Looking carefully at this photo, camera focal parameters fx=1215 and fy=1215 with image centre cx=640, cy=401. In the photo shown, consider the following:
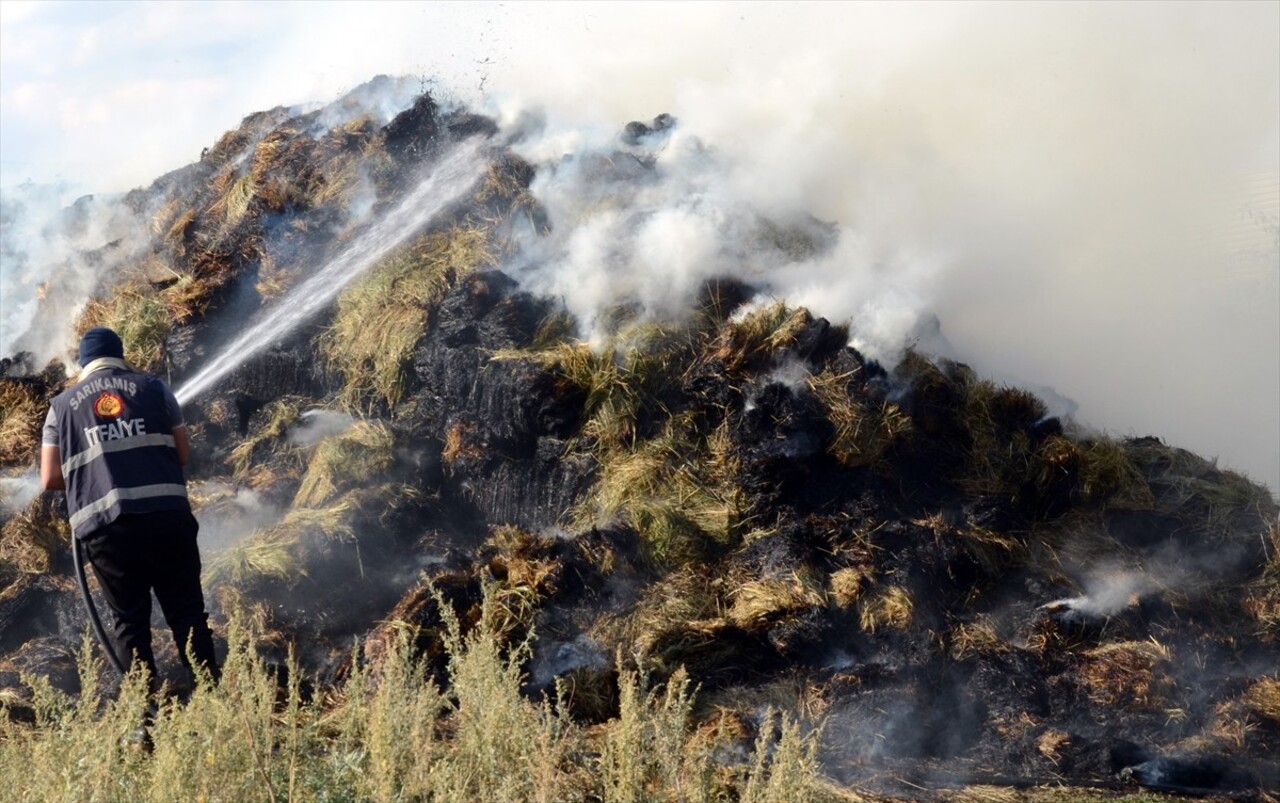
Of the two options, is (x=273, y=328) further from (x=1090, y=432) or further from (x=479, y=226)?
(x=1090, y=432)

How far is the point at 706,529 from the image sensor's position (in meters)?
7.96

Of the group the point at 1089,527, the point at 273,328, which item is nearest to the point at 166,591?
the point at 273,328

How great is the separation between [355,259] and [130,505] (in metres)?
4.24

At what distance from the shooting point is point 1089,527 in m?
8.39

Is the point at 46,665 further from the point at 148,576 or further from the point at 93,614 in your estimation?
the point at 148,576

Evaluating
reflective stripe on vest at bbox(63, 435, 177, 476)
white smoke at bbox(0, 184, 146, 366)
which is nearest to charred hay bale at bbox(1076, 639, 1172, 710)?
reflective stripe on vest at bbox(63, 435, 177, 476)

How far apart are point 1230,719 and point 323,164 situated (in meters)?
8.56

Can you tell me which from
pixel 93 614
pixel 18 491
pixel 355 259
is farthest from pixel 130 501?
pixel 355 259

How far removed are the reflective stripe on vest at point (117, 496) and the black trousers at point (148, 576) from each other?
10cm

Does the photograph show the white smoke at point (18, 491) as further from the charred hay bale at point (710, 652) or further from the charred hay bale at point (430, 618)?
the charred hay bale at point (710, 652)

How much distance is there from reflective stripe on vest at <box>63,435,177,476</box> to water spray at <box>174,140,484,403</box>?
303cm

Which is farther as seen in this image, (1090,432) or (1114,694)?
(1090,432)

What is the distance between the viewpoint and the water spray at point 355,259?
9773mm

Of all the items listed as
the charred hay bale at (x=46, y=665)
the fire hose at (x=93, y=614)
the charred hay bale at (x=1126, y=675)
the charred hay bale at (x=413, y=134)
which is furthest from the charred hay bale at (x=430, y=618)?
the charred hay bale at (x=413, y=134)
